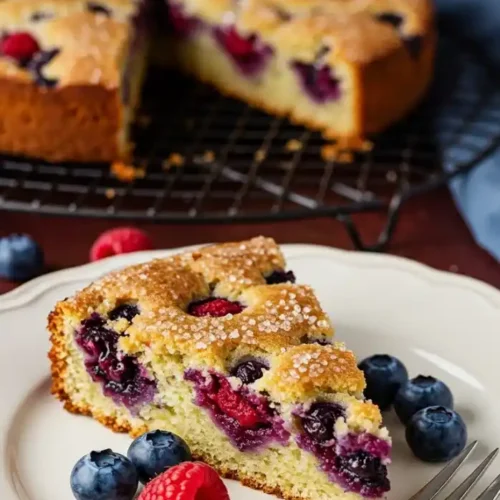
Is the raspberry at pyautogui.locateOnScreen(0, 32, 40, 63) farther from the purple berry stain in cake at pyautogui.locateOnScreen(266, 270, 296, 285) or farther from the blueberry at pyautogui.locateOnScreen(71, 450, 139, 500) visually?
the blueberry at pyautogui.locateOnScreen(71, 450, 139, 500)

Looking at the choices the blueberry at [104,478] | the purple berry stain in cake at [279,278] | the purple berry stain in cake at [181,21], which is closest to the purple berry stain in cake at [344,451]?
the blueberry at [104,478]

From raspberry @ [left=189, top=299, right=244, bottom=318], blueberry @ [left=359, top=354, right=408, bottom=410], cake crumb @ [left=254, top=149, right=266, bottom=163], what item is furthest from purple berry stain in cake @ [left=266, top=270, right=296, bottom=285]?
cake crumb @ [left=254, top=149, right=266, bottom=163]

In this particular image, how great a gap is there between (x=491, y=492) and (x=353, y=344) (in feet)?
2.12

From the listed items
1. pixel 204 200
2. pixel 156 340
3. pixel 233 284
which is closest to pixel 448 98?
pixel 204 200

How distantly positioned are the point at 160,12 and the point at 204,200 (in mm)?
1270

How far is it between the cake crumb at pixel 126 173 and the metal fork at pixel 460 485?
1.70 m

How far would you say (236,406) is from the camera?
2.27 meters

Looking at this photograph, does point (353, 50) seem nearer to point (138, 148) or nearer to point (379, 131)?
point (379, 131)

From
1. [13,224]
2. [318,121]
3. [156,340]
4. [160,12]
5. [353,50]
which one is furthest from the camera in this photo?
[160,12]

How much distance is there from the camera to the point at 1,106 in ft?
11.6

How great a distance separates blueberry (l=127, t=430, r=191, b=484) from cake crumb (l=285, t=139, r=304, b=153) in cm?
171

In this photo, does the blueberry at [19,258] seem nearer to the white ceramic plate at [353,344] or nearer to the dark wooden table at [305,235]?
the dark wooden table at [305,235]

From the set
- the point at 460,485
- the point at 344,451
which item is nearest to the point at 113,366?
the point at 344,451

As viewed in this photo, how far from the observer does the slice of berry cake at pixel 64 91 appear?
11.5 ft
